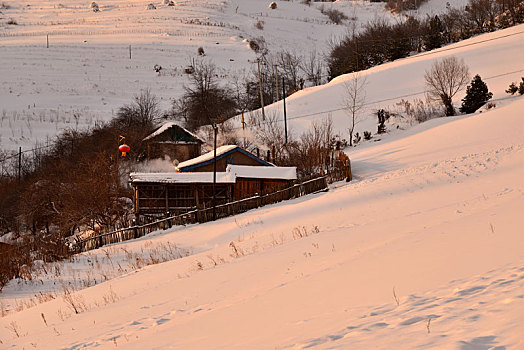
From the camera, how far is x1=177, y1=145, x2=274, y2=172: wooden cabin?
31.8 meters

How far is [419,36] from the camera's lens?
2709 inches

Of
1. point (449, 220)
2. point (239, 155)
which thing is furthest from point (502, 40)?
point (449, 220)

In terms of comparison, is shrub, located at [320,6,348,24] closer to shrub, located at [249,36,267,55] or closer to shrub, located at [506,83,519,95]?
shrub, located at [249,36,267,55]

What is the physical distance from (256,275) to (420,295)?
4354mm

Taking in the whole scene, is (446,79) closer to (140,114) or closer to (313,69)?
(140,114)

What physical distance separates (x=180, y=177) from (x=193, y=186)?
3.35 ft

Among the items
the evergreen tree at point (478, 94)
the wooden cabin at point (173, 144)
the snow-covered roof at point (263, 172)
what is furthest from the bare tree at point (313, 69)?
the snow-covered roof at point (263, 172)

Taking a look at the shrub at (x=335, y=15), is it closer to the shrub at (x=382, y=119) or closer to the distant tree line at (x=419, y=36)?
the distant tree line at (x=419, y=36)

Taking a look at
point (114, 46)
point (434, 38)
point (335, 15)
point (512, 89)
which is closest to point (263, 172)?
point (512, 89)

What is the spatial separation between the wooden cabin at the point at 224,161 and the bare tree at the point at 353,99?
511 inches

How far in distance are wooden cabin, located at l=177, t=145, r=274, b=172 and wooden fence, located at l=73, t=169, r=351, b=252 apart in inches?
264

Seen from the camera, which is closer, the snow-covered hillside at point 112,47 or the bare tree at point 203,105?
the bare tree at point 203,105

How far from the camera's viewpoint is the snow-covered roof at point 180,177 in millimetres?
27922

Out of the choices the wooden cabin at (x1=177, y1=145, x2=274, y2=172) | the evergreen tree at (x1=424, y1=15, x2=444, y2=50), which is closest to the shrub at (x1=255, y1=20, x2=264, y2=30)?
the evergreen tree at (x1=424, y1=15, x2=444, y2=50)
